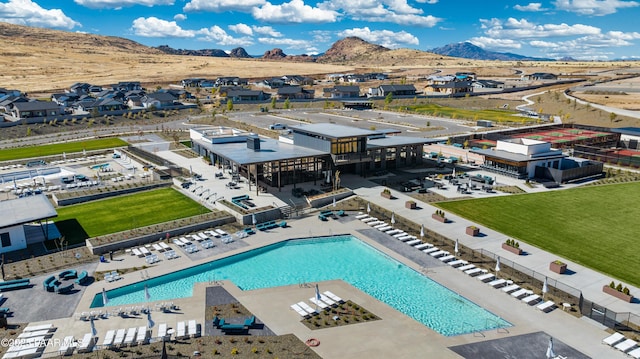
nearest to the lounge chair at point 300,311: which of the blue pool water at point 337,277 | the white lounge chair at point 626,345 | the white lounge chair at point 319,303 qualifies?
the white lounge chair at point 319,303

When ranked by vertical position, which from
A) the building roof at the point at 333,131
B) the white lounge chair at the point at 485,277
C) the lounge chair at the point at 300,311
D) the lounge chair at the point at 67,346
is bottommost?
the lounge chair at the point at 67,346

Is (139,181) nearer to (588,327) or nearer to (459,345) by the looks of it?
(459,345)

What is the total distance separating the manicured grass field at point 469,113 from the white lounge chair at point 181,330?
104 meters

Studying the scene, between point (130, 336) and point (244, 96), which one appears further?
point (244, 96)

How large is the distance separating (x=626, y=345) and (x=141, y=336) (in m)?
29.9

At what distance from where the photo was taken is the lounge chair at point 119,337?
26.4m

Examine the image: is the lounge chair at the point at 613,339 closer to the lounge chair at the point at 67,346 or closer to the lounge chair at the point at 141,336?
the lounge chair at the point at 141,336

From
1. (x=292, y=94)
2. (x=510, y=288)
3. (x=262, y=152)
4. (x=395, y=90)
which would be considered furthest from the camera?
(x=395, y=90)

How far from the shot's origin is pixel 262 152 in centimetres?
5922

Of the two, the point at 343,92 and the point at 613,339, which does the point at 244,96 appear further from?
the point at 613,339

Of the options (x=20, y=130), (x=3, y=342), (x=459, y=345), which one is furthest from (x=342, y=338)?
(x=20, y=130)

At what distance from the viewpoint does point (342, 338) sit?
27.2 meters

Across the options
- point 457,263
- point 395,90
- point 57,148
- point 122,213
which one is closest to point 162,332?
point 457,263

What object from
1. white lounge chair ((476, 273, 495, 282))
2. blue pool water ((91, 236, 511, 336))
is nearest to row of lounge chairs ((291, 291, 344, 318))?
blue pool water ((91, 236, 511, 336))
